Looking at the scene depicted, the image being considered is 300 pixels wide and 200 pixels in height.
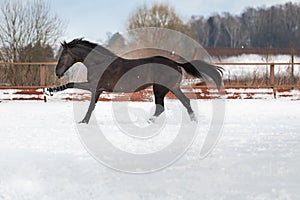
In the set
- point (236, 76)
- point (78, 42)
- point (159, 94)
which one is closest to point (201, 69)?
point (159, 94)

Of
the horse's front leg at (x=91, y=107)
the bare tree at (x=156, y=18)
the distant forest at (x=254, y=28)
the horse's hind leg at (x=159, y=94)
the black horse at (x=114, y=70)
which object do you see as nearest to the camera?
the horse's front leg at (x=91, y=107)

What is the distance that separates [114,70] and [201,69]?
1.34 metres

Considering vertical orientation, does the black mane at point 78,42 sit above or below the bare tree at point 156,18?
below

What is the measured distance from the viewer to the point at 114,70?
531 centimetres

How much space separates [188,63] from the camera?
5.62 m

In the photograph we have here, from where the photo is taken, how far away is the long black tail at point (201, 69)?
562 centimetres

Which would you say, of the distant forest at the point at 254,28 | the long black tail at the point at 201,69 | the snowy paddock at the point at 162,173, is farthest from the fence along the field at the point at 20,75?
the distant forest at the point at 254,28

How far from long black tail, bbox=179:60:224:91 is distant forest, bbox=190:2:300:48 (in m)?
48.6

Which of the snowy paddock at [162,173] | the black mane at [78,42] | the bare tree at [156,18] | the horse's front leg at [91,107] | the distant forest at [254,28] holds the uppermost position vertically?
the distant forest at [254,28]

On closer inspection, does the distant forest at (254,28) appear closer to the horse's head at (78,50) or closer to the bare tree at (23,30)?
the bare tree at (23,30)

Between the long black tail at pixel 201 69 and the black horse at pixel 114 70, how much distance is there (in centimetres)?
3

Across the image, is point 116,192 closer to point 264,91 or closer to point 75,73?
point 75,73

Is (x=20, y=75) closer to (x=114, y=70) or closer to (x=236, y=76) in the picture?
(x=236, y=76)

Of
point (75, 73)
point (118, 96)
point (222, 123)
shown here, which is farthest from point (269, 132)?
point (75, 73)
